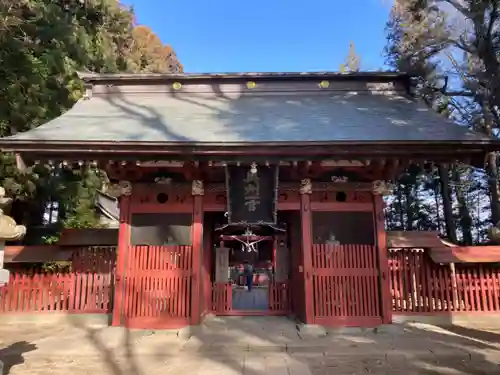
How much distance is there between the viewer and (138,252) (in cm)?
762

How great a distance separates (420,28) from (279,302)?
12.1 meters

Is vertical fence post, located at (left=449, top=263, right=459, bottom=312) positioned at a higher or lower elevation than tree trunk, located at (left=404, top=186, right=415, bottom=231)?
lower

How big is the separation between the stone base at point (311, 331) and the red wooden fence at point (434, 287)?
92.7 inches

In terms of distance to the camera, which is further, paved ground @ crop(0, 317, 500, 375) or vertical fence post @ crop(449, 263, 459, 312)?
vertical fence post @ crop(449, 263, 459, 312)

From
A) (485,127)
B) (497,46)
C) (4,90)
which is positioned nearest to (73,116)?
(4,90)

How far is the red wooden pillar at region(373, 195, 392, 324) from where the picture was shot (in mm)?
7383

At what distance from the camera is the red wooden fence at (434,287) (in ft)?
27.5

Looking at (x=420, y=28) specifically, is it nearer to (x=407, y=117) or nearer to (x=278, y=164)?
(x=407, y=117)

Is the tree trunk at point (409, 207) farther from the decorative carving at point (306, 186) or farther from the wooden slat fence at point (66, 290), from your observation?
the wooden slat fence at point (66, 290)

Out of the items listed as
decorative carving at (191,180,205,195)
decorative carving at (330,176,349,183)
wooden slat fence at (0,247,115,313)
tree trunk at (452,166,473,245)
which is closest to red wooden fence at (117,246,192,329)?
decorative carving at (191,180,205,195)

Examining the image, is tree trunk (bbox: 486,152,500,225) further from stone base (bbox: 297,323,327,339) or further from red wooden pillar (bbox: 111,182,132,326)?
red wooden pillar (bbox: 111,182,132,326)

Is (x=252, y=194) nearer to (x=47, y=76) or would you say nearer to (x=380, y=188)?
(x=380, y=188)

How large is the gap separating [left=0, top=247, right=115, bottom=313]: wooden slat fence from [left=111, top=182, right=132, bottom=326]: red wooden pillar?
1.26 metres

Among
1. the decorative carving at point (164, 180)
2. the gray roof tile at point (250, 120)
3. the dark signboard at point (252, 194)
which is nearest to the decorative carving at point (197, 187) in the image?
the decorative carving at point (164, 180)
